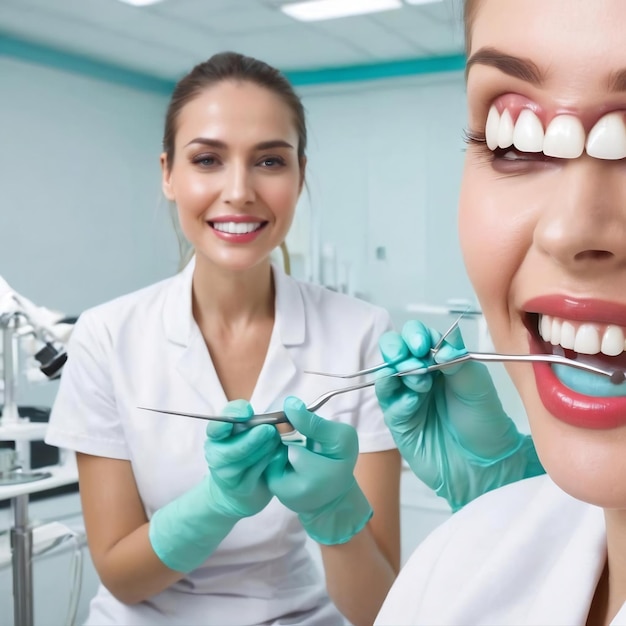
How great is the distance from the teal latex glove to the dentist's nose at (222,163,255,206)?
47 cm

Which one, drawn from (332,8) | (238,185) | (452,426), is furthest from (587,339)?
(332,8)

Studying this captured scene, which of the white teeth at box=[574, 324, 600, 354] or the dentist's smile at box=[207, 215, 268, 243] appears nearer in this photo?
the white teeth at box=[574, 324, 600, 354]

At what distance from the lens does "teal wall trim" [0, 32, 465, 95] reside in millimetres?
3963

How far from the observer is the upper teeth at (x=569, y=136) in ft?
1.78

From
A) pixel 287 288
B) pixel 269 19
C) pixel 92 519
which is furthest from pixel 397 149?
pixel 92 519

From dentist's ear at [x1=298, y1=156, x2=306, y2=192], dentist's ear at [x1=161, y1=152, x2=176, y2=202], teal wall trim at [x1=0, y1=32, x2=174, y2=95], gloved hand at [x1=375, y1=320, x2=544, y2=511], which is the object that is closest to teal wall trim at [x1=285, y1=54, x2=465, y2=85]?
teal wall trim at [x1=0, y1=32, x2=174, y2=95]

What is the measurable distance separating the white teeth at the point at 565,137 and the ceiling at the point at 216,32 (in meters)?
3.21

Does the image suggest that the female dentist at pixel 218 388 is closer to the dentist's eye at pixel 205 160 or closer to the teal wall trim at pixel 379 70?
the dentist's eye at pixel 205 160

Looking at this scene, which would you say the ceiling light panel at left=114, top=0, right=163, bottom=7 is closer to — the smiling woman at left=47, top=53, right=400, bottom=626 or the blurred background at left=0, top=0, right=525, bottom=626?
the blurred background at left=0, top=0, right=525, bottom=626

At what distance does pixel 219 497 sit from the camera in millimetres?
1003

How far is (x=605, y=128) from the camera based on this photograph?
54 cm

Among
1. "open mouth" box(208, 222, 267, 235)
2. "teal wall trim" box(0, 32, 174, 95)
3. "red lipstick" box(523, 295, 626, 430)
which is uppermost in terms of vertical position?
"teal wall trim" box(0, 32, 174, 95)

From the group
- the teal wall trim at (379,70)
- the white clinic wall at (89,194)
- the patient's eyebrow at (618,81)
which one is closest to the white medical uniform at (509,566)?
the patient's eyebrow at (618,81)

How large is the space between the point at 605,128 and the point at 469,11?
0.69ft
